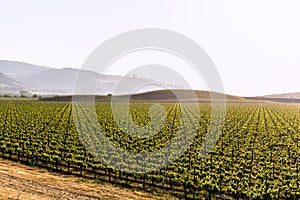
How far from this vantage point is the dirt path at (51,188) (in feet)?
55.2

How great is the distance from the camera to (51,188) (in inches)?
719

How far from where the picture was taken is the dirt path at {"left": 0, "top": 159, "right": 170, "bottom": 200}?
1681 centimetres

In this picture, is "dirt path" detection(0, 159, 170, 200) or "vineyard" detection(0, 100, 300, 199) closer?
"dirt path" detection(0, 159, 170, 200)

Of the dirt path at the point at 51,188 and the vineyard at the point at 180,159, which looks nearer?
the dirt path at the point at 51,188

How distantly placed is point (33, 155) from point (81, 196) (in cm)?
979

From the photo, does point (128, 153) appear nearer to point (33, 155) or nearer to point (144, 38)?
point (33, 155)

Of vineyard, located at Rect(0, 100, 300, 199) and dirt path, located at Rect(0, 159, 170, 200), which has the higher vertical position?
vineyard, located at Rect(0, 100, 300, 199)

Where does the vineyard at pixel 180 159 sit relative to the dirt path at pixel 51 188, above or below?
above

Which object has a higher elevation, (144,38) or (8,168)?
(144,38)

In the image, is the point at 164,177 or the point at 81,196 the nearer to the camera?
the point at 81,196

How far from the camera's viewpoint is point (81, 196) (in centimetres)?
1728

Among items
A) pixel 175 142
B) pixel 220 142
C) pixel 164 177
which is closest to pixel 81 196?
pixel 164 177

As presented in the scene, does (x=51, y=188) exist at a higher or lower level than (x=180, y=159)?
lower

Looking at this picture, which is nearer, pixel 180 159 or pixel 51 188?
pixel 51 188
